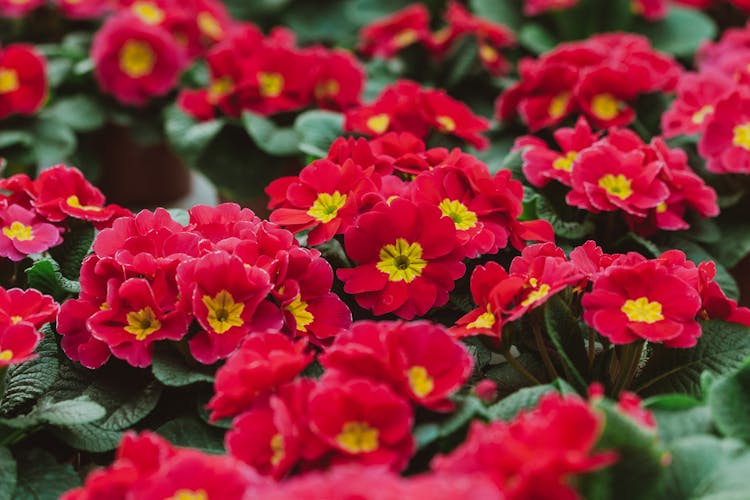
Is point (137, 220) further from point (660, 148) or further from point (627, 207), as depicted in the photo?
point (660, 148)

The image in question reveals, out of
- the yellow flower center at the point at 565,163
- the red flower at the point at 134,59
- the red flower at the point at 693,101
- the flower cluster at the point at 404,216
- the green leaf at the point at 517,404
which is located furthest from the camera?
the red flower at the point at 134,59

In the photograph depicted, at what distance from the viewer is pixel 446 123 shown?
1617 millimetres

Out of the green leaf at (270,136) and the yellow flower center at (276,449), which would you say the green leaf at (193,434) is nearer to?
the yellow flower center at (276,449)

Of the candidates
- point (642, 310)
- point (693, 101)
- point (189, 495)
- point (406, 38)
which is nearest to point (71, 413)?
point (189, 495)

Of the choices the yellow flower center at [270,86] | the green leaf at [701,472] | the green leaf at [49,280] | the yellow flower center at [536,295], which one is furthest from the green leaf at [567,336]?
the yellow flower center at [270,86]

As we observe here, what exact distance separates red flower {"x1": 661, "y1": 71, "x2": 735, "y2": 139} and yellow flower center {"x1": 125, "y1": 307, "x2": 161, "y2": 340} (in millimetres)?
1038

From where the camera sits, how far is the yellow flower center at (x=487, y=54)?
→ 2.22 m

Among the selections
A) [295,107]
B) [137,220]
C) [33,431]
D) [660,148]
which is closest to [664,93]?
[660,148]

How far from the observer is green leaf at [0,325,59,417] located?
3.63 ft

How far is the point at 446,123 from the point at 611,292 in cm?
65

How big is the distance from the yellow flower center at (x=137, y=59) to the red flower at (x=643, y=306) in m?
1.54

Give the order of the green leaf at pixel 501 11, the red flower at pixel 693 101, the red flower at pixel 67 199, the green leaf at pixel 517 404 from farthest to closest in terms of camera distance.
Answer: the green leaf at pixel 501 11, the red flower at pixel 693 101, the red flower at pixel 67 199, the green leaf at pixel 517 404

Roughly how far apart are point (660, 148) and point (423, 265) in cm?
49

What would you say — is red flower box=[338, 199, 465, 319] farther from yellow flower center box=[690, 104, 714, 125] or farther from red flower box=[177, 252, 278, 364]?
yellow flower center box=[690, 104, 714, 125]
